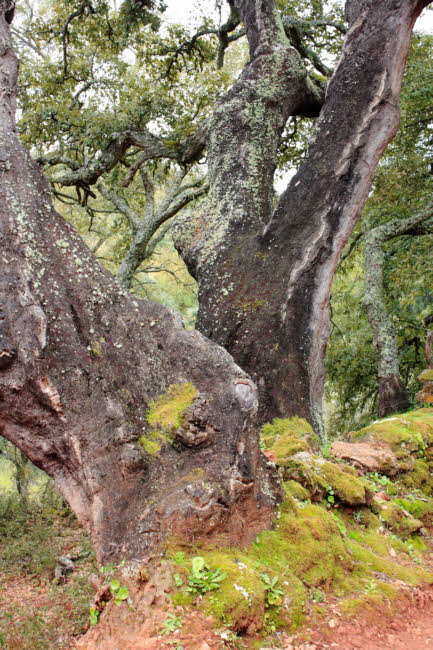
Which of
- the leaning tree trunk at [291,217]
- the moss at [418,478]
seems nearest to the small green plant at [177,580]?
the leaning tree trunk at [291,217]

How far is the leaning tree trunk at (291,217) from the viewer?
4746 millimetres

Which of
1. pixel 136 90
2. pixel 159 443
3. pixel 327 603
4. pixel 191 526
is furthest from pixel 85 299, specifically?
pixel 136 90

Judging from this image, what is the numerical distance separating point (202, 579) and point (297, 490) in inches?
49.8

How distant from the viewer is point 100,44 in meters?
8.85

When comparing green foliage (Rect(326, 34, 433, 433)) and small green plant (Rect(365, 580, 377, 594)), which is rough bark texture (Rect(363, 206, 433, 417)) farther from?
small green plant (Rect(365, 580, 377, 594))

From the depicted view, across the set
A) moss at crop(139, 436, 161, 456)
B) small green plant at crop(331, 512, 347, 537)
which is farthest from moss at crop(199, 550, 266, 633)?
small green plant at crop(331, 512, 347, 537)

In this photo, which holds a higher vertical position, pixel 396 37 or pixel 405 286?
pixel 396 37

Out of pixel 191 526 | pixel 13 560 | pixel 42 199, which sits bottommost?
pixel 13 560

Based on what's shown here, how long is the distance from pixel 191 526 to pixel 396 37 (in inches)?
217

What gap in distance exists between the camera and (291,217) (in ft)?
16.5

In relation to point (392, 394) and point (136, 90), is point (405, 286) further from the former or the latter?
point (136, 90)

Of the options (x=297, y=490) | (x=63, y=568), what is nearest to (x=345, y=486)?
(x=297, y=490)

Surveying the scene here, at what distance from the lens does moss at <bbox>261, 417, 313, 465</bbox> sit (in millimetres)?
3952

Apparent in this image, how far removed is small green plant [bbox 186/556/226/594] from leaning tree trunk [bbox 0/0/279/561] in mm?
Result: 193
